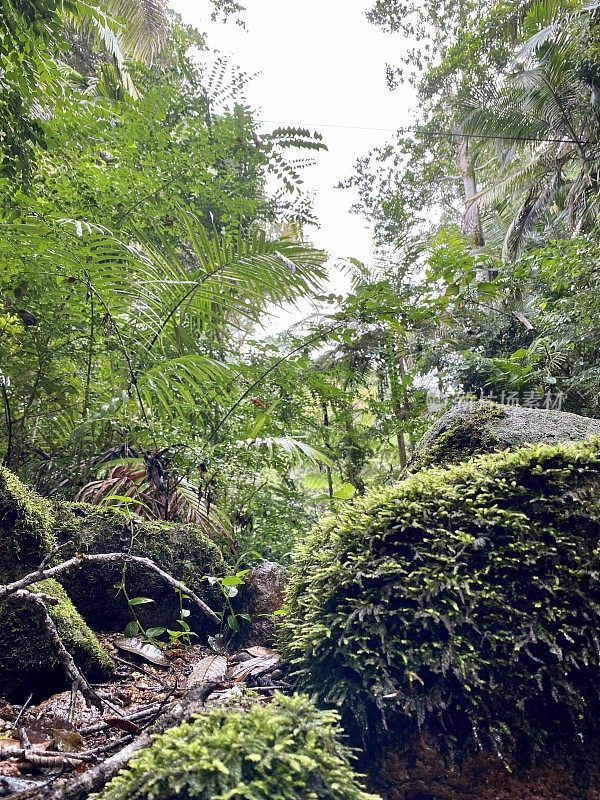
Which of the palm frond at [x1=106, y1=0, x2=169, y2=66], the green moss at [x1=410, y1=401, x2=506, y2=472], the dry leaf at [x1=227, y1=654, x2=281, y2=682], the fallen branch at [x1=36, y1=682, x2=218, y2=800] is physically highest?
the palm frond at [x1=106, y1=0, x2=169, y2=66]

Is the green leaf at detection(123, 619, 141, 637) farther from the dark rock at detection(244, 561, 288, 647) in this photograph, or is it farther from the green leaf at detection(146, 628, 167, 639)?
the dark rock at detection(244, 561, 288, 647)

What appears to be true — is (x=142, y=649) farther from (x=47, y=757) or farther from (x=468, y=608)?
(x=468, y=608)

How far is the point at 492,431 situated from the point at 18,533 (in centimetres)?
184

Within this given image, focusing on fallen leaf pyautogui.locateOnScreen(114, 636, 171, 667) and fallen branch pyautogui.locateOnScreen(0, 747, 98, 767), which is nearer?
fallen branch pyautogui.locateOnScreen(0, 747, 98, 767)

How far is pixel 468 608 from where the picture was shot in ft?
3.86

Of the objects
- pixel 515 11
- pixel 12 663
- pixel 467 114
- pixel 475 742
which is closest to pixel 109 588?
pixel 12 663

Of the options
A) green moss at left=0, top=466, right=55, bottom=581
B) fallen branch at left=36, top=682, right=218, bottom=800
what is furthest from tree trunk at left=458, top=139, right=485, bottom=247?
fallen branch at left=36, top=682, right=218, bottom=800

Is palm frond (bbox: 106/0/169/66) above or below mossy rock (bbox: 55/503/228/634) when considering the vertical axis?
above

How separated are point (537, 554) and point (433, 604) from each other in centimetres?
31

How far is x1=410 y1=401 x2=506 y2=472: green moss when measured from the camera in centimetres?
Result: 202

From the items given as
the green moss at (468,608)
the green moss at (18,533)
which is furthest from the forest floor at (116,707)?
the green moss at (18,533)

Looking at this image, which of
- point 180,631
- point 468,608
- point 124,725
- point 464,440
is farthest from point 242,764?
point 464,440

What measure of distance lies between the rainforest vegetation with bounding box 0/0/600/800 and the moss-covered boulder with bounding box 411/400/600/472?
21 mm

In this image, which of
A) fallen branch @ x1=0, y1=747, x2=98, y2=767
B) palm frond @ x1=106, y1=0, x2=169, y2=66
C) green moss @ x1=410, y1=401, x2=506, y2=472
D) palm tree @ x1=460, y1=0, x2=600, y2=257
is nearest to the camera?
fallen branch @ x1=0, y1=747, x2=98, y2=767
